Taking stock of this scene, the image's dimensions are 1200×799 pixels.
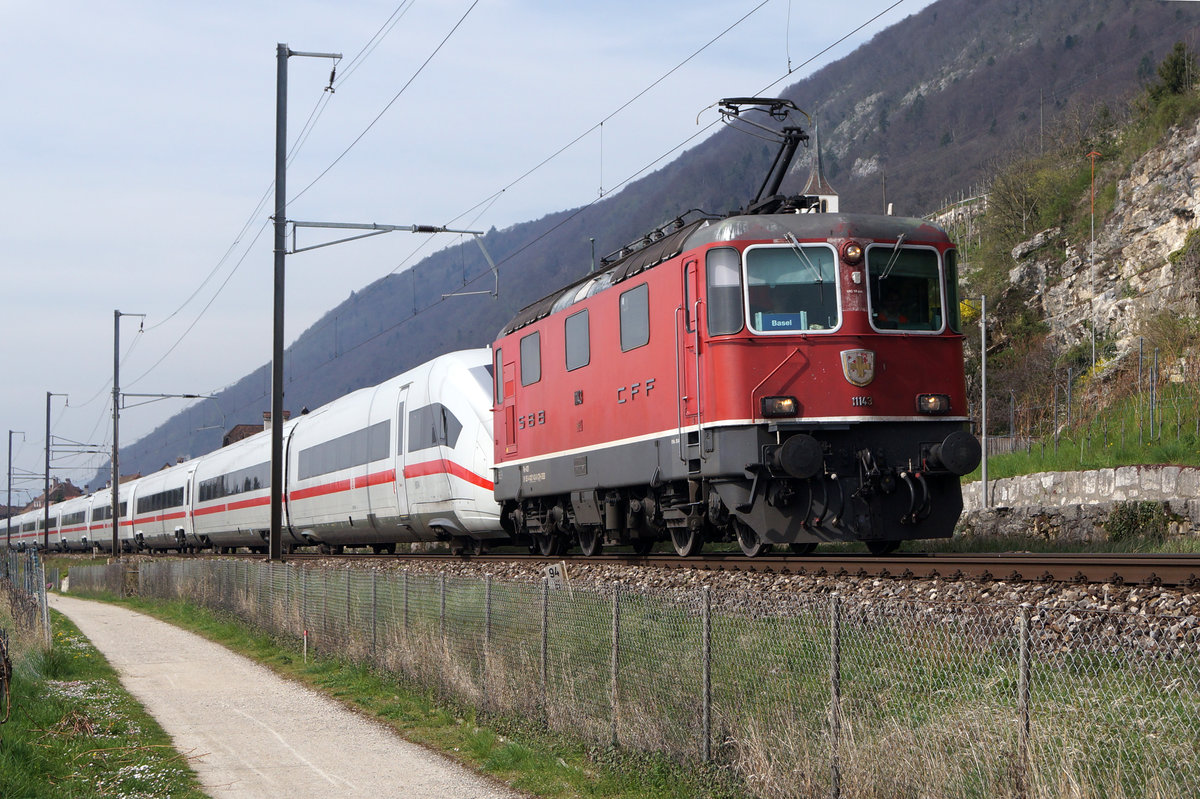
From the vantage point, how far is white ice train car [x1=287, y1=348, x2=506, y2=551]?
22.2 m

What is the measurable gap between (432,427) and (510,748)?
1445 centimetres

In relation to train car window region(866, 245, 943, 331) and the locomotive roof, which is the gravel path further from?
train car window region(866, 245, 943, 331)

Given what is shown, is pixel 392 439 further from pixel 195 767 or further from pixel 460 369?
pixel 195 767

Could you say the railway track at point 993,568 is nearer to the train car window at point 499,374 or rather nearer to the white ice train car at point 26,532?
the train car window at point 499,374

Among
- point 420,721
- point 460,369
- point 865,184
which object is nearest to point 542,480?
point 460,369

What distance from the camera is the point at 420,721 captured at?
1113 centimetres

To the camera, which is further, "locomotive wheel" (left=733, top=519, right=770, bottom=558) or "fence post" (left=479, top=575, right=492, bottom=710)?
"locomotive wheel" (left=733, top=519, right=770, bottom=558)

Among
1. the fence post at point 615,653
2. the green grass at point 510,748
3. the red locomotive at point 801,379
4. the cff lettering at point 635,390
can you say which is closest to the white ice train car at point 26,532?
the cff lettering at point 635,390

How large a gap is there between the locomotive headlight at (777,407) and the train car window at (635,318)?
2.46 metres

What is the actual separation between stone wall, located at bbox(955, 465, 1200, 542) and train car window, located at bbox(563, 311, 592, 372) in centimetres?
958

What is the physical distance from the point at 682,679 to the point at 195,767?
13.5 ft

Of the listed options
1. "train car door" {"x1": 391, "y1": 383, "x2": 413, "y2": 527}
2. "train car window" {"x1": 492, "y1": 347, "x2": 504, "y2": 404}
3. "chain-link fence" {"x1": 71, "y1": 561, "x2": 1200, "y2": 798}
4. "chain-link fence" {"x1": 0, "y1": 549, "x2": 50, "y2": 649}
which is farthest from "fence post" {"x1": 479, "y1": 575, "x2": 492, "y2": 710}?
"train car door" {"x1": 391, "y1": 383, "x2": 413, "y2": 527}

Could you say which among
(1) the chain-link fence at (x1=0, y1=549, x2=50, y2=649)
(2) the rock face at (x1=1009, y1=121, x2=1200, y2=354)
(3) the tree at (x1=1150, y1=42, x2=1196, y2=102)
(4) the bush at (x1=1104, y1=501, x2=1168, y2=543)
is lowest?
(1) the chain-link fence at (x1=0, y1=549, x2=50, y2=649)

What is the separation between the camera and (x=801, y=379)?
13.7 meters
